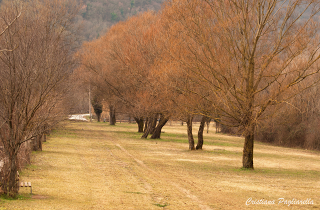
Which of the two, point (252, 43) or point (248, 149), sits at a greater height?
point (252, 43)

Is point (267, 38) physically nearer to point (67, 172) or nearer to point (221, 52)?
point (221, 52)

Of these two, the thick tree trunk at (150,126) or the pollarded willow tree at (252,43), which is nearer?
the pollarded willow tree at (252,43)

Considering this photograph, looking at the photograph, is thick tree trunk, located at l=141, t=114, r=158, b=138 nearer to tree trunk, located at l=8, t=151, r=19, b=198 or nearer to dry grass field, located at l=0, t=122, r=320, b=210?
dry grass field, located at l=0, t=122, r=320, b=210

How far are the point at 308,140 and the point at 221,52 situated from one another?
74.7 ft

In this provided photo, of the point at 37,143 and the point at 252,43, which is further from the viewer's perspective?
the point at 37,143

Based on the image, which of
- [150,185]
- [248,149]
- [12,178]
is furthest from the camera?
[248,149]

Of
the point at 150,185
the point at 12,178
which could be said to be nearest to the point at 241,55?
the point at 150,185

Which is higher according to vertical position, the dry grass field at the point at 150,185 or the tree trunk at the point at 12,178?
the tree trunk at the point at 12,178

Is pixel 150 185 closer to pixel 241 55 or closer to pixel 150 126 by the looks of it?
pixel 241 55
